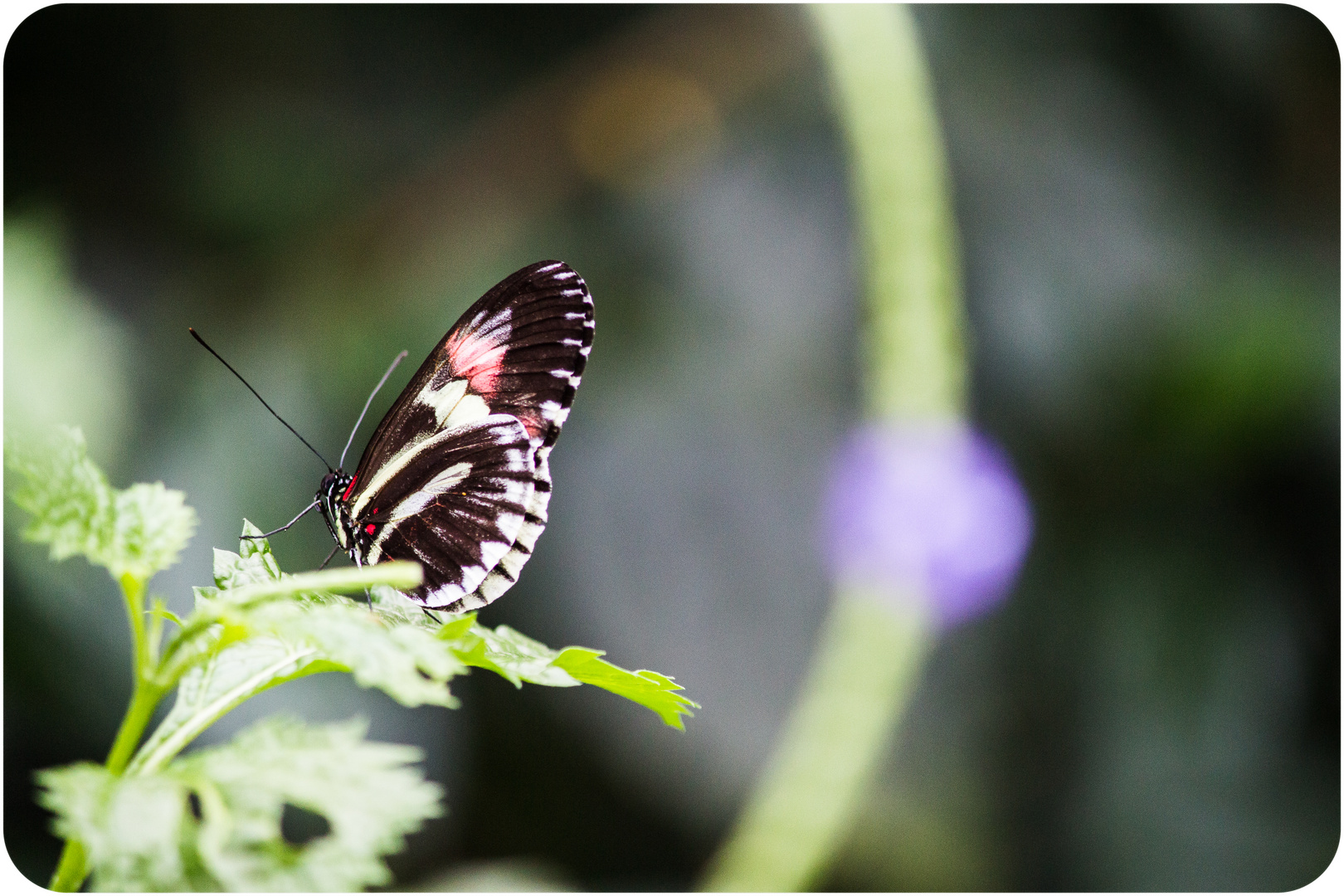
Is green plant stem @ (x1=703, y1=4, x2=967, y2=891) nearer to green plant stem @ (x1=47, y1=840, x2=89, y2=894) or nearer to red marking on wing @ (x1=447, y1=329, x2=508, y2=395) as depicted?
red marking on wing @ (x1=447, y1=329, x2=508, y2=395)

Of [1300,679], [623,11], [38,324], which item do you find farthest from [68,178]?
[1300,679]

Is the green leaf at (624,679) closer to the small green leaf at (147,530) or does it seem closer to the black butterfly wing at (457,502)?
the small green leaf at (147,530)

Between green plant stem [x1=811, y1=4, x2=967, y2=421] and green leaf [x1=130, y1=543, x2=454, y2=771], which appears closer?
green leaf [x1=130, y1=543, x2=454, y2=771]

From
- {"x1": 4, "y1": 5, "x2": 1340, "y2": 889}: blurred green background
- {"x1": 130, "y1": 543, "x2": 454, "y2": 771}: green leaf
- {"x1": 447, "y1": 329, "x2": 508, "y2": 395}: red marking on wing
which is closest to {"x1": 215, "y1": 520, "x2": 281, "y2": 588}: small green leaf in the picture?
{"x1": 130, "y1": 543, "x2": 454, "y2": 771}: green leaf

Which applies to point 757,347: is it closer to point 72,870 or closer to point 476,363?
point 476,363

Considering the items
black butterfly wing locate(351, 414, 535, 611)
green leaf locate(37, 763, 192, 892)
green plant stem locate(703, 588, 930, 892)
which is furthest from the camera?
green plant stem locate(703, 588, 930, 892)

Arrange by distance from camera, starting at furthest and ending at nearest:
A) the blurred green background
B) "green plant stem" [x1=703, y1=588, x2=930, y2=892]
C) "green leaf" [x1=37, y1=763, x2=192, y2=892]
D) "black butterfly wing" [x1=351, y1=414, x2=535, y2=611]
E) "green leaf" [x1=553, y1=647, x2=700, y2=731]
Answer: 1. the blurred green background
2. "green plant stem" [x1=703, y1=588, x2=930, y2=892]
3. "black butterfly wing" [x1=351, y1=414, x2=535, y2=611]
4. "green leaf" [x1=553, y1=647, x2=700, y2=731]
5. "green leaf" [x1=37, y1=763, x2=192, y2=892]

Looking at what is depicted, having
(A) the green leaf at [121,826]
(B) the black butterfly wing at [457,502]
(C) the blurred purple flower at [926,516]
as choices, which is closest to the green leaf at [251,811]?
(A) the green leaf at [121,826]

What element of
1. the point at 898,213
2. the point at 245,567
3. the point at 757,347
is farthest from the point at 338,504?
the point at 898,213
